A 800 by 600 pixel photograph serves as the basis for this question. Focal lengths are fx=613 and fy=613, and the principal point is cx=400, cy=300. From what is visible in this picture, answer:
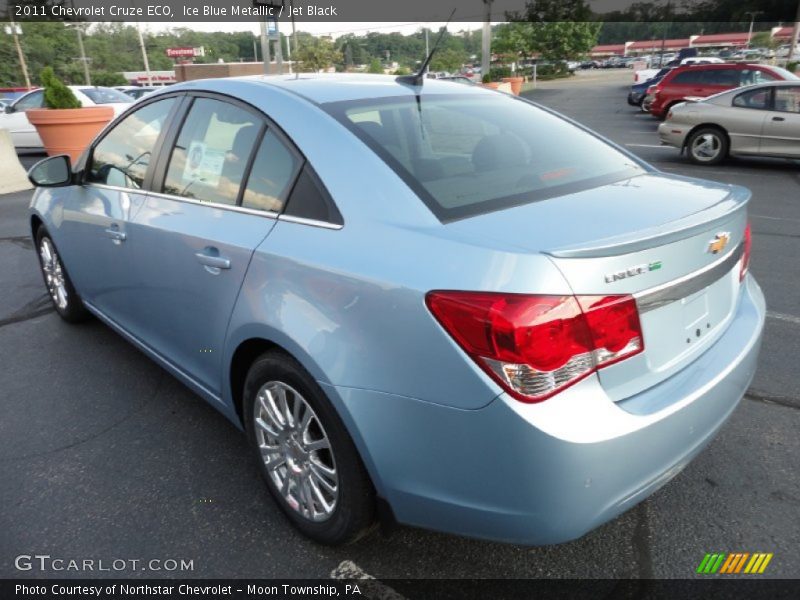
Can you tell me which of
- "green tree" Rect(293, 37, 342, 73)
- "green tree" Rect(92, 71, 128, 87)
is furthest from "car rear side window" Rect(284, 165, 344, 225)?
"green tree" Rect(92, 71, 128, 87)

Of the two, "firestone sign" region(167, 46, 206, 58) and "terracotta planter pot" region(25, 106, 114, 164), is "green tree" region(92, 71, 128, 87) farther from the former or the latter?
"terracotta planter pot" region(25, 106, 114, 164)

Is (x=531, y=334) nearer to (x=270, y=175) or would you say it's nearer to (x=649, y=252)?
(x=649, y=252)

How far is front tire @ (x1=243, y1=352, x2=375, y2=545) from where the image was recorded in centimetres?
201

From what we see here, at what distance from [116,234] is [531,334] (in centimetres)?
244

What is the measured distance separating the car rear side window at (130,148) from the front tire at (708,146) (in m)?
9.98

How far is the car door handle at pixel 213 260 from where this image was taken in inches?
92.2

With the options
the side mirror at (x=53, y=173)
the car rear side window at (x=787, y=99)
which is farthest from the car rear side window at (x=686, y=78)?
the side mirror at (x=53, y=173)

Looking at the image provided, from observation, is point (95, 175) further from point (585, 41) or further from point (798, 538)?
point (585, 41)

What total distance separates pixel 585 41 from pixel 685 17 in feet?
135

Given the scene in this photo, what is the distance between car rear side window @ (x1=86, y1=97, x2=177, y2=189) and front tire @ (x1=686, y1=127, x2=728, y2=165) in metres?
9.98

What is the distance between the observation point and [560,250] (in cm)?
163

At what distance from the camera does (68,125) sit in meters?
10.6

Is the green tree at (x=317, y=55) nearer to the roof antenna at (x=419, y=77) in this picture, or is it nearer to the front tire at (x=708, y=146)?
the front tire at (x=708, y=146)

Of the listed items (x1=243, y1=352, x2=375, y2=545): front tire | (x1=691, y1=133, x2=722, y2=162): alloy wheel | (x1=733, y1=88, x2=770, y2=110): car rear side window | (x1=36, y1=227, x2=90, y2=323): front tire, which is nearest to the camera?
(x1=243, y1=352, x2=375, y2=545): front tire
